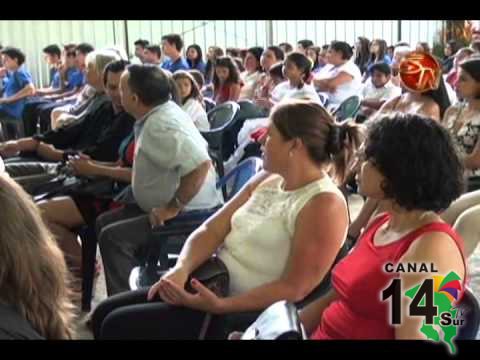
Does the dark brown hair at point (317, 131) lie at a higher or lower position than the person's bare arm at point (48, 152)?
higher

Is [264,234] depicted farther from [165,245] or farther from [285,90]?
[285,90]

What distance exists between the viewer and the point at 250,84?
6844 mm

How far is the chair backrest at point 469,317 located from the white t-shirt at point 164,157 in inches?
57.1

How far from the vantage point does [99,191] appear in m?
3.06

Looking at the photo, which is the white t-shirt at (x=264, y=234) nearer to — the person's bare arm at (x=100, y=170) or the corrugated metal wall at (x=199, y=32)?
the person's bare arm at (x=100, y=170)

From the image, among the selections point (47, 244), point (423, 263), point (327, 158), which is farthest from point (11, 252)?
point (327, 158)

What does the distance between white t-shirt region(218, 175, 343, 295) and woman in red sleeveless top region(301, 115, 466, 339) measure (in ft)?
0.89

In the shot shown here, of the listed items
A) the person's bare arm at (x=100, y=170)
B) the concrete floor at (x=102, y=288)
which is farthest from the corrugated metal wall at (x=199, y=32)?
the person's bare arm at (x=100, y=170)

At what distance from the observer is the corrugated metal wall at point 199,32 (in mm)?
10040

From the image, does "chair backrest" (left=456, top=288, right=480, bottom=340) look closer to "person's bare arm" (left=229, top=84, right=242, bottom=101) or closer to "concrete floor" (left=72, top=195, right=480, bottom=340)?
"concrete floor" (left=72, top=195, right=480, bottom=340)
